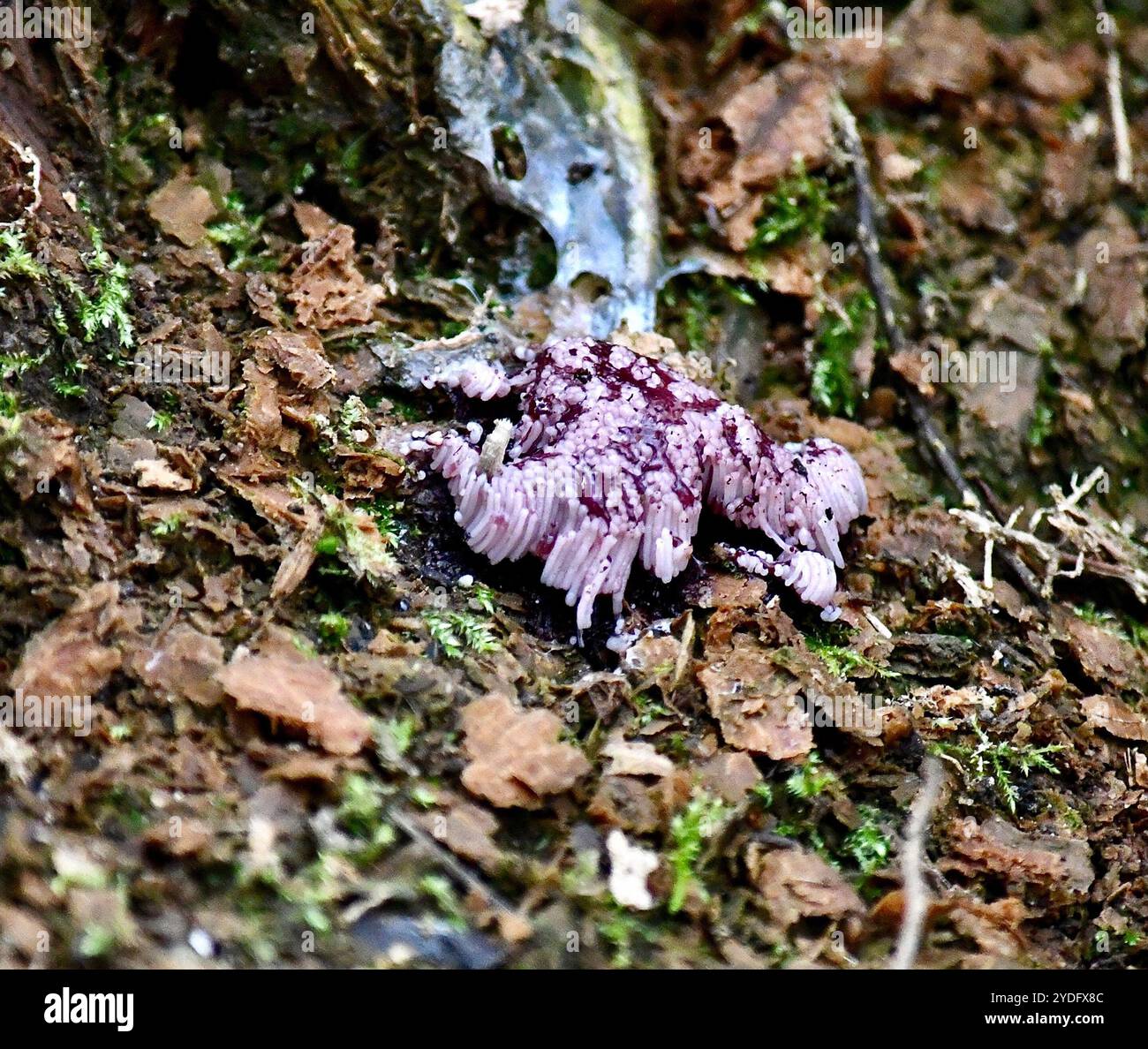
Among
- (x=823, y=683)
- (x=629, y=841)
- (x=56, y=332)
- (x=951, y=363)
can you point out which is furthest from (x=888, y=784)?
(x=56, y=332)

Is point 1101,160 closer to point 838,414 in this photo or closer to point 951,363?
point 951,363

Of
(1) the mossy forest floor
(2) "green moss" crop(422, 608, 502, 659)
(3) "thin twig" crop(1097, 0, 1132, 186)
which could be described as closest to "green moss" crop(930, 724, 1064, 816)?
(1) the mossy forest floor

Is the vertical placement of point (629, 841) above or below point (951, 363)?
below

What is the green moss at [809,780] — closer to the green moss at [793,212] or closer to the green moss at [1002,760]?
the green moss at [1002,760]

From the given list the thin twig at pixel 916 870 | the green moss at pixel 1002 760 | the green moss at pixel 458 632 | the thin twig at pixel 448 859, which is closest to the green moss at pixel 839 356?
the green moss at pixel 1002 760

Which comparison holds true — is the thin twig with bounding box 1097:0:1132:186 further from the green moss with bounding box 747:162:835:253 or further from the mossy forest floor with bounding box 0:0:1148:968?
the green moss with bounding box 747:162:835:253

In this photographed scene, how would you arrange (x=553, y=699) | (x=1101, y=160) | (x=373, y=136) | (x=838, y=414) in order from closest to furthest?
1. (x=553, y=699)
2. (x=373, y=136)
3. (x=838, y=414)
4. (x=1101, y=160)

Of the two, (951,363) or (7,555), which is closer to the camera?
(7,555)
